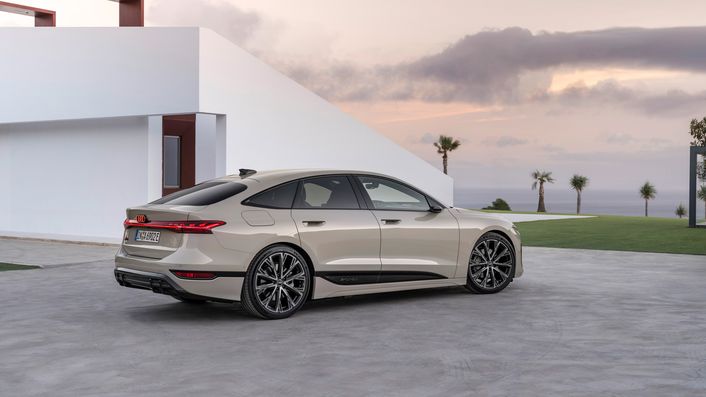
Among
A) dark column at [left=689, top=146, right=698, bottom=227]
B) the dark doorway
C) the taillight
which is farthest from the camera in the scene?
dark column at [left=689, top=146, right=698, bottom=227]

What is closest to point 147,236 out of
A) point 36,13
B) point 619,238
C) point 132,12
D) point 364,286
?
point 364,286

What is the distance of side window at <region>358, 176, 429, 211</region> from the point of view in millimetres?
9531

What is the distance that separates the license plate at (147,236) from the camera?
8376mm

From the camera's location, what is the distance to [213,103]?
60.0 ft

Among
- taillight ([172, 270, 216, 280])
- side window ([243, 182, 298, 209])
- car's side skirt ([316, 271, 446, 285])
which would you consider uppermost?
side window ([243, 182, 298, 209])

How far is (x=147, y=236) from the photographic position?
8484 millimetres

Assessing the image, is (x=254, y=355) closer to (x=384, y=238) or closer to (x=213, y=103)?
(x=384, y=238)

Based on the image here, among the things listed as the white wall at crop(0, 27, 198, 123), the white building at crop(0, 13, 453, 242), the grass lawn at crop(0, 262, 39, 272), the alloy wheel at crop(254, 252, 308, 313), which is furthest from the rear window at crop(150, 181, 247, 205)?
the white wall at crop(0, 27, 198, 123)

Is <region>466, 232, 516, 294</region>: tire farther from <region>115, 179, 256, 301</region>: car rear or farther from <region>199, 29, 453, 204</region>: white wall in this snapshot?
<region>199, 29, 453, 204</region>: white wall

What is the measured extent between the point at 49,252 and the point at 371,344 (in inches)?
458

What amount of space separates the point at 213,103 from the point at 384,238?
9.95m

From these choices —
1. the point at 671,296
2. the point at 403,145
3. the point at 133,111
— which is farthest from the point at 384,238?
the point at 403,145

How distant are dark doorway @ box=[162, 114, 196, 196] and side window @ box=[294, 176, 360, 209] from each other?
46.4 ft

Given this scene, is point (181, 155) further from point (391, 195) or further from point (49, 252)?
point (391, 195)
